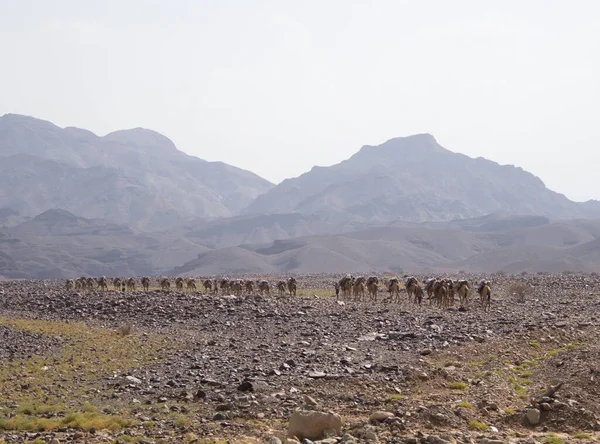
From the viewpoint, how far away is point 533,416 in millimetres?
14156

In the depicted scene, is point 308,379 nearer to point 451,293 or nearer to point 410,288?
point 451,293

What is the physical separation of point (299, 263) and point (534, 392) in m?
148

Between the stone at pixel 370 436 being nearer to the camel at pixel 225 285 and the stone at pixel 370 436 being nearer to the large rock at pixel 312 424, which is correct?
the large rock at pixel 312 424

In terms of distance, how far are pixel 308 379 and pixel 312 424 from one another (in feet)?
14.7

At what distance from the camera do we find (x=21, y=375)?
19.4 m

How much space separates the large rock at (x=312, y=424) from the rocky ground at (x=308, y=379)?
0.07ft

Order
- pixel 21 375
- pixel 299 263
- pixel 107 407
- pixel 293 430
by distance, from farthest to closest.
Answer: pixel 299 263, pixel 21 375, pixel 107 407, pixel 293 430

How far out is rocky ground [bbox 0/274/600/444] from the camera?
13617mm

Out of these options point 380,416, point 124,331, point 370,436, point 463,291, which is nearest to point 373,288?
point 463,291

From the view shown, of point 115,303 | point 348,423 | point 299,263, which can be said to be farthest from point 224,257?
point 348,423

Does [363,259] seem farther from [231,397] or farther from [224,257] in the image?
[231,397]

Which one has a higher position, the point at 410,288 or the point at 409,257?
→ the point at 409,257

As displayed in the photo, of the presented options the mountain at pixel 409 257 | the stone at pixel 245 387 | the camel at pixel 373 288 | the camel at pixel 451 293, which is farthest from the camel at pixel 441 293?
the mountain at pixel 409 257

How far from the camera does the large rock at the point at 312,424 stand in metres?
13.0
